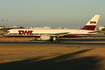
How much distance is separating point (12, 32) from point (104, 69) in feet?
131

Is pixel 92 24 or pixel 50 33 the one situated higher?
pixel 92 24

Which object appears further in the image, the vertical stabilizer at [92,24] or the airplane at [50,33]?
the vertical stabilizer at [92,24]

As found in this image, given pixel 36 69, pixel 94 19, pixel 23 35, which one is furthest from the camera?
pixel 94 19

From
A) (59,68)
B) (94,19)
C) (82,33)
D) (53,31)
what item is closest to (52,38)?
(53,31)

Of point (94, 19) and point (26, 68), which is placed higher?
point (94, 19)

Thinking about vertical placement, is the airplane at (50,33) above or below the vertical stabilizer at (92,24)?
below

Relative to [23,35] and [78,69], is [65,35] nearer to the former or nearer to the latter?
[23,35]

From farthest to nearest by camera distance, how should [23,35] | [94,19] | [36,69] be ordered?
[94,19] < [23,35] < [36,69]

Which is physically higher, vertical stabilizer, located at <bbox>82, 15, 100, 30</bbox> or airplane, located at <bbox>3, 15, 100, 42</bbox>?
vertical stabilizer, located at <bbox>82, 15, 100, 30</bbox>

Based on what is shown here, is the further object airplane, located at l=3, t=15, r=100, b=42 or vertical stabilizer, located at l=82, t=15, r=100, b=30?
vertical stabilizer, located at l=82, t=15, r=100, b=30

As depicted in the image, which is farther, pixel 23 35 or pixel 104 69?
pixel 23 35

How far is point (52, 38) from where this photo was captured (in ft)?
161

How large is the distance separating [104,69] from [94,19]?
42208 millimetres

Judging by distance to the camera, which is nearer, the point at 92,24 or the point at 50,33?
the point at 50,33
